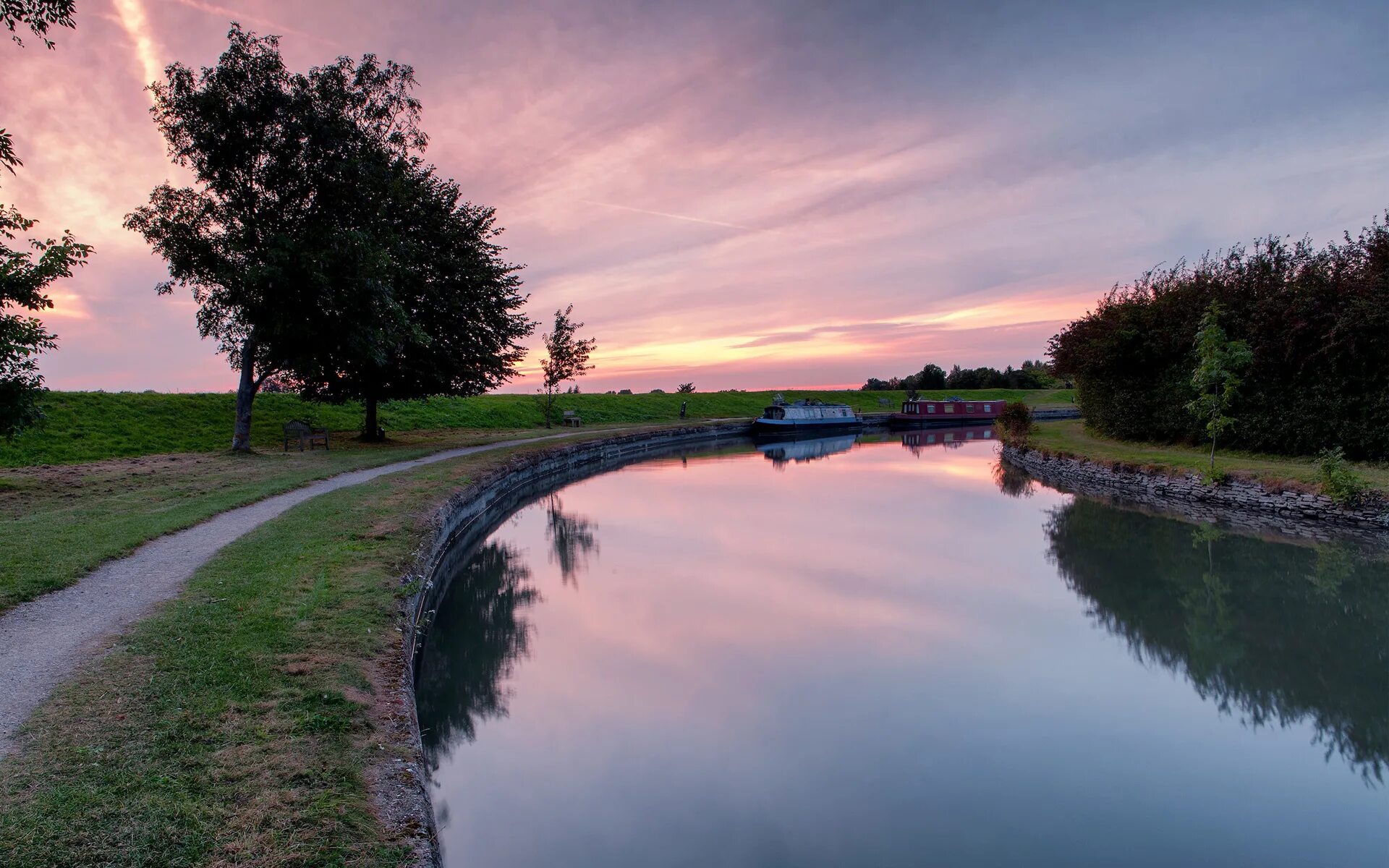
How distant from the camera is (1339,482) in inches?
504

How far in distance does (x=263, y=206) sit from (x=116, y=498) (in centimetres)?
1028

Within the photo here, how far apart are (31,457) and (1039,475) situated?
26.7m

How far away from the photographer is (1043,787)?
16.1 feet

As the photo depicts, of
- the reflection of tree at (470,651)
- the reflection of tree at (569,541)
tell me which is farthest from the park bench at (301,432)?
the reflection of tree at (470,651)

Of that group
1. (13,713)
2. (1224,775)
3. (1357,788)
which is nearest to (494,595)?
(13,713)

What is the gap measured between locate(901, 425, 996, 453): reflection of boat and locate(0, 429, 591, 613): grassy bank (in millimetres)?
23532

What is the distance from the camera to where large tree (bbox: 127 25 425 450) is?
58.5ft

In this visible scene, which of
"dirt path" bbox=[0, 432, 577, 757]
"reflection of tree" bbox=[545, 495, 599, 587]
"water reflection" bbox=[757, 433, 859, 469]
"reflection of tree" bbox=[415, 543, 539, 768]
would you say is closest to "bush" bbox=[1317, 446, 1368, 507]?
"reflection of tree" bbox=[545, 495, 599, 587]

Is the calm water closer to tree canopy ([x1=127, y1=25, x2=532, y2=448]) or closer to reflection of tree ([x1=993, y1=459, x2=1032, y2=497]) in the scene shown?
reflection of tree ([x1=993, y1=459, x2=1032, y2=497])

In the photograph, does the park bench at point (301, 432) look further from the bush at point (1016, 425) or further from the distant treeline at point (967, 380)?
the distant treeline at point (967, 380)

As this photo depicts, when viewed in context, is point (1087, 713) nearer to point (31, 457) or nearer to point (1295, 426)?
point (1295, 426)

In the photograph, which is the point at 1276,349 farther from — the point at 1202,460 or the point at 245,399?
the point at 245,399

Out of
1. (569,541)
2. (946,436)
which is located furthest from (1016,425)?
(569,541)

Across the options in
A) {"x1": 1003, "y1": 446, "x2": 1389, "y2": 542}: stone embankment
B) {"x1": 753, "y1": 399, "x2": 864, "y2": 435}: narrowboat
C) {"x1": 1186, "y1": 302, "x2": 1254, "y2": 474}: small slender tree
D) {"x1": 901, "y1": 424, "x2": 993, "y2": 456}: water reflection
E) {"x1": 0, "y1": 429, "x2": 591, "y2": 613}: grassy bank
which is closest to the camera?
{"x1": 0, "y1": 429, "x2": 591, "y2": 613}: grassy bank
